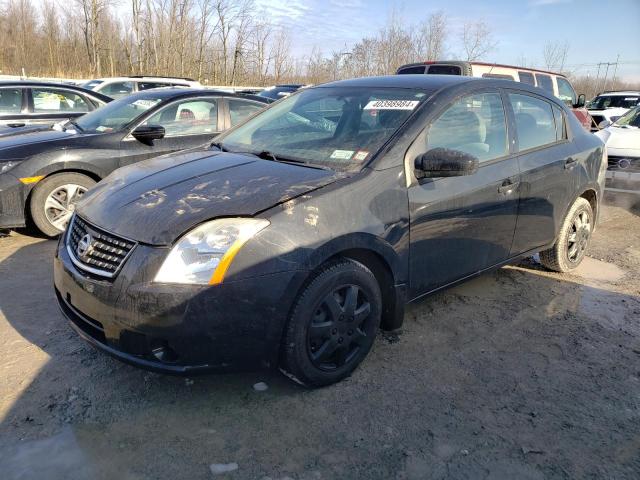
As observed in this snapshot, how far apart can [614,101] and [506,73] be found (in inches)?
422

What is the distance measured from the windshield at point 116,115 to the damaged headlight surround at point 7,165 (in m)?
0.96

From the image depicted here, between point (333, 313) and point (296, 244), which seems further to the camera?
point (333, 313)

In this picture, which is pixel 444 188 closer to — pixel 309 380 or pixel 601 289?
pixel 309 380

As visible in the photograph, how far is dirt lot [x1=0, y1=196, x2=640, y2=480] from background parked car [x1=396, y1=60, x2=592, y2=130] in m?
5.86

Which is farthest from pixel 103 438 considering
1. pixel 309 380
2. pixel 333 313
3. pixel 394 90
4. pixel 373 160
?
pixel 394 90

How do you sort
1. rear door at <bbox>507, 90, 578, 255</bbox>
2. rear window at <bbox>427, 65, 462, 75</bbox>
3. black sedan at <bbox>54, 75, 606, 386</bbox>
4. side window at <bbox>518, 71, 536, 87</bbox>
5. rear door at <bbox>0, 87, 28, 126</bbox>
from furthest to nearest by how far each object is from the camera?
side window at <bbox>518, 71, 536, 87</bbox>
rear window at <bbox>427, 65, 462, 75</bbox>
rear door at <bbox>0, 87, 28, 126</bbox>
rear door at <bbox>507, 90, 578, 255</bbox>
black sedan at <bbox>54, 75, 606, 386</bbox>

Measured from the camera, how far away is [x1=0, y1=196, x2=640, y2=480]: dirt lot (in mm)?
2254

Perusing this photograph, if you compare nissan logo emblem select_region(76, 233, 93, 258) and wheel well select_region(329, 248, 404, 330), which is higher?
nissan logo emblem select_region(76, 233, 93, 258)

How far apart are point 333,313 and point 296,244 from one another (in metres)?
0.47

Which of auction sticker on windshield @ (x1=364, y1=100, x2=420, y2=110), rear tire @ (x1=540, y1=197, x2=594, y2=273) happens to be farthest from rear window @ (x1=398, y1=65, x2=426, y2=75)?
auction sticker on windshield @ (x1=364, y1=100, x2=420, y2=110)

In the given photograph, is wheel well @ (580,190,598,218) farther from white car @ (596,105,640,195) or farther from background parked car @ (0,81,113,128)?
background parked car @ (0,81,113,128)

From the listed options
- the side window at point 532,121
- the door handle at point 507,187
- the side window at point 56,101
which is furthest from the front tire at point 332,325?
the side window at point 56,101

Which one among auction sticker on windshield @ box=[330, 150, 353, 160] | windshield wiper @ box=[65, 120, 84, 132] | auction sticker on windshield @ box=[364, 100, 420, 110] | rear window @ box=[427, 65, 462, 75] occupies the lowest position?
auction sticker on windshield @ box=[330, 150, 353, 160]

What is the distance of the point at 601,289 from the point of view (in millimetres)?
4430
